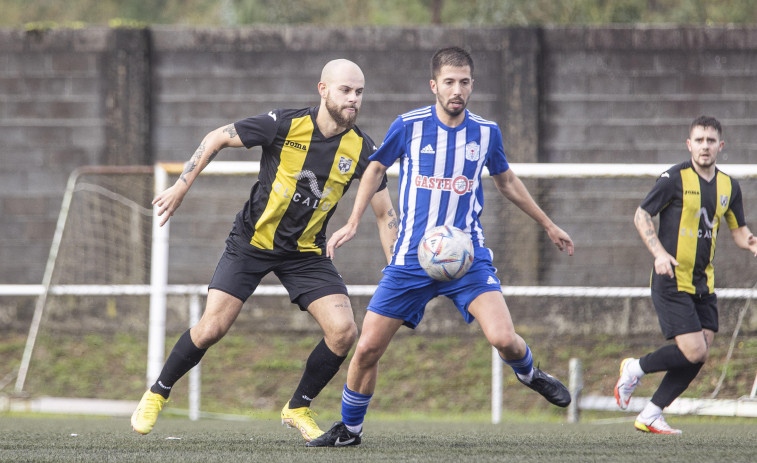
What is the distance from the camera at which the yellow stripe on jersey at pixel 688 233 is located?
17.6ft

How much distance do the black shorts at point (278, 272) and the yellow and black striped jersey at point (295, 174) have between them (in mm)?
52

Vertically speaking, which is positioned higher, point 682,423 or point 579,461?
point 579,461

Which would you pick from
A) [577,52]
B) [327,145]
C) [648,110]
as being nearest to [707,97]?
[648,110]

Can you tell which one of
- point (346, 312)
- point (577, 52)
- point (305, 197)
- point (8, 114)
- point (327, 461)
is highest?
point (577, 52)

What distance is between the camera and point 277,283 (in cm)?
912

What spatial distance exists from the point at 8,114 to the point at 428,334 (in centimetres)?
486

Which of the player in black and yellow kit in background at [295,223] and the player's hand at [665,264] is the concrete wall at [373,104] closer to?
the player's hand at [665,264]

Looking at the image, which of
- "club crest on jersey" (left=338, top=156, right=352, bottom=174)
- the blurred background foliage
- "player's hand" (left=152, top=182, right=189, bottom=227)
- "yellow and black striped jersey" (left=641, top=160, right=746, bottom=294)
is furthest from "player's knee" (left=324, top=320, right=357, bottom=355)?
the blurred background foliage

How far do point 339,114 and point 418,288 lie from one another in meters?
0.98

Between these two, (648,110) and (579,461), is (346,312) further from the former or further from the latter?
(648,110)

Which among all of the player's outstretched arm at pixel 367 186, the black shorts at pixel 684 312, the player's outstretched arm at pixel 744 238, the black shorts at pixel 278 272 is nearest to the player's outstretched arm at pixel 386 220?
the player's outstretched arm at pixel 367 186

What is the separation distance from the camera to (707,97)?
8906 mm

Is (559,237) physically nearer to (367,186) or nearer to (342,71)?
(367,186)

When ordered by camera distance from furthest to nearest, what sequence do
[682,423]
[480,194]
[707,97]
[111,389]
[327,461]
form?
[707,97], [111,389], [682,423], [480,194], [327,461]
